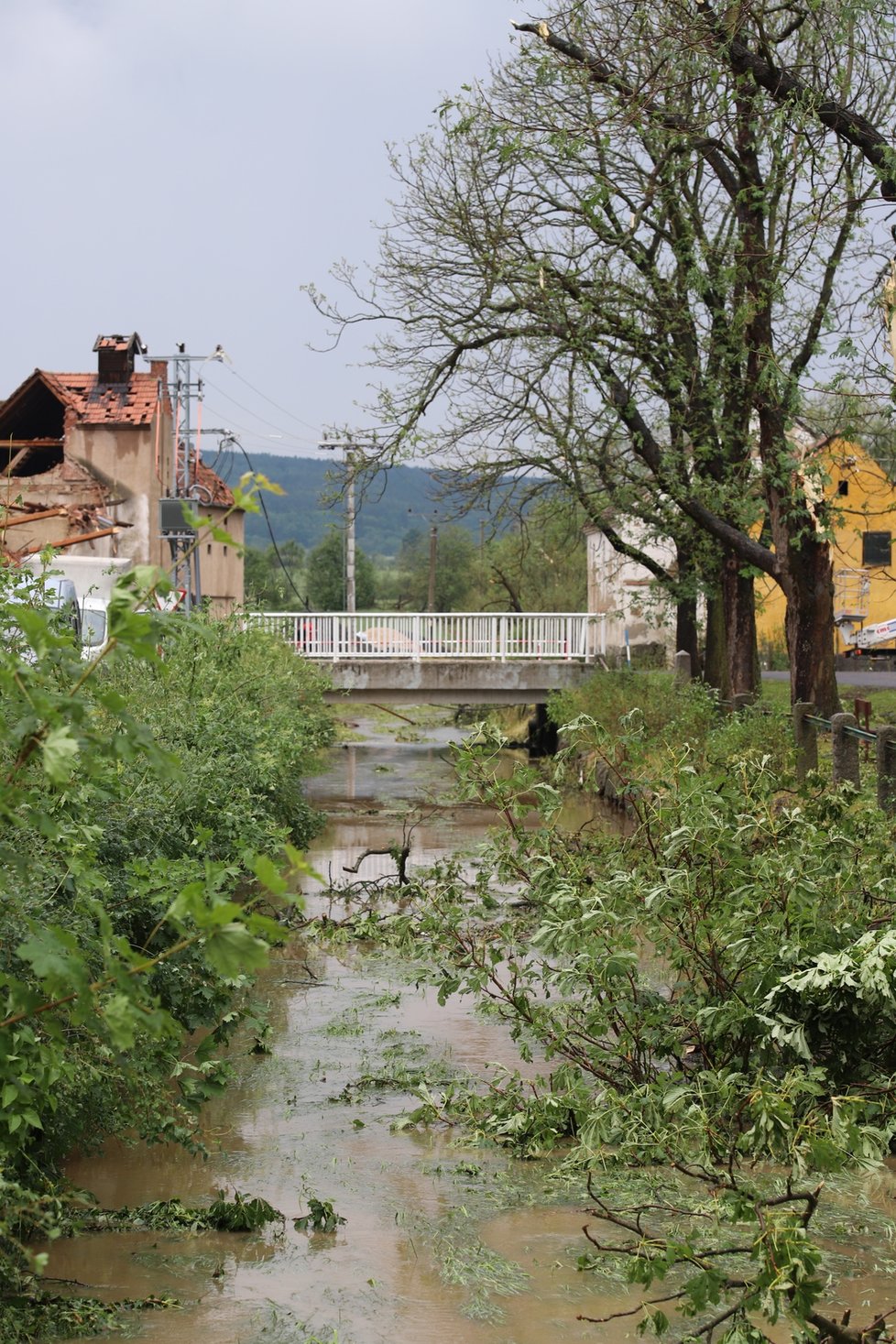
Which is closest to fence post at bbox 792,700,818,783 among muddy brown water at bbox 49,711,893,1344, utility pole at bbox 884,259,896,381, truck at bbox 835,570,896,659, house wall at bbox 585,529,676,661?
utility pole at bbox 884,259,896,381

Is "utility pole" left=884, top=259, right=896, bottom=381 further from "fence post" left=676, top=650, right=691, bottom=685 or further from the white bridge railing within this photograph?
the white bridge railing

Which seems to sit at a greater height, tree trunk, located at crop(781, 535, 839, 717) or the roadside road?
tree trunk, located at crop(781, 535, 839, 717)

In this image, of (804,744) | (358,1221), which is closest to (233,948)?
(358,1221)

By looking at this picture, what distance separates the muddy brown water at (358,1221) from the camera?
205 inches

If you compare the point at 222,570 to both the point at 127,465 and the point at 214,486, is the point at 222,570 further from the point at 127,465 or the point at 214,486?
the point at 127,465

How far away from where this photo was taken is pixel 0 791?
3129 mm

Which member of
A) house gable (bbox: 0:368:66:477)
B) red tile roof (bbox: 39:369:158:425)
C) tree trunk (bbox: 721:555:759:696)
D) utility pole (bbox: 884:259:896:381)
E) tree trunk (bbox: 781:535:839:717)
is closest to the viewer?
utility pole (bbox: 884:259:896:381)

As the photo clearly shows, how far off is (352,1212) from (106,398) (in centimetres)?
3081

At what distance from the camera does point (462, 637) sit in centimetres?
3153

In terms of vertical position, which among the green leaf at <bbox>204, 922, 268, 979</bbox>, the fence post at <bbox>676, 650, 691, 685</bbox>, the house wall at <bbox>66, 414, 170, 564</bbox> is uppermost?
the house wall at <bbox>66, 414, 170, 564</bbox>

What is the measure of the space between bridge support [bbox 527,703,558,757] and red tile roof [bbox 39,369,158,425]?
10.7 m

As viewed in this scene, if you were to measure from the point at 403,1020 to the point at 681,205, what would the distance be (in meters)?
13.3

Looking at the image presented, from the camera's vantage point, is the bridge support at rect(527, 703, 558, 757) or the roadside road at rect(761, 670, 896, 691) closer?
the roadside road at rect(761, 670, 896, 691)

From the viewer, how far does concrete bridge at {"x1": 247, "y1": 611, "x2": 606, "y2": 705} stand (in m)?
30.7
